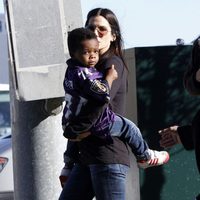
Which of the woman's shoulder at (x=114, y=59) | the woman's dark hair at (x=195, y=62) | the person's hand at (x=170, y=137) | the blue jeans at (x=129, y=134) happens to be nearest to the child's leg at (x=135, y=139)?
the blue jeans at (x=129, y=134)

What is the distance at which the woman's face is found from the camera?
412 centimetres

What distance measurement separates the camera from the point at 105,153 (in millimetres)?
3822

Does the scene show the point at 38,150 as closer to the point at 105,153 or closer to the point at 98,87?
the point at 105,153

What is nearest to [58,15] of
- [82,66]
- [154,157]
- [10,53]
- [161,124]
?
[10,53]

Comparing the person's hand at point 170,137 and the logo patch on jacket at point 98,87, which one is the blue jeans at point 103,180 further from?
the logo patch on jacket at point 98,87

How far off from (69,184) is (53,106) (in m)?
0.90

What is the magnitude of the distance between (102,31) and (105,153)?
0.74 m

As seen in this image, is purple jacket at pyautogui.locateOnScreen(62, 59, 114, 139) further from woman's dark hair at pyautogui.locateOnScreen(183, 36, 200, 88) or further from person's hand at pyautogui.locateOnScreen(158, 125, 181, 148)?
woman's dark hair at pyautogui.locateOnScreen(183, 36, 200, 88)

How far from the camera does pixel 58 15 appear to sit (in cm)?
462

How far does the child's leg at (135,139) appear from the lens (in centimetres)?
391

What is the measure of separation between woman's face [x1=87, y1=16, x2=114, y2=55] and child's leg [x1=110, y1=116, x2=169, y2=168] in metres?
0.44

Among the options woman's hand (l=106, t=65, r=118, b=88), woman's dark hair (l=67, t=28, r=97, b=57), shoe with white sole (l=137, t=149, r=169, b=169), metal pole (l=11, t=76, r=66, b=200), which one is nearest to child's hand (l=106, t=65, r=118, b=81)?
woman's hand (l=106, t=65, r=118, b=88)

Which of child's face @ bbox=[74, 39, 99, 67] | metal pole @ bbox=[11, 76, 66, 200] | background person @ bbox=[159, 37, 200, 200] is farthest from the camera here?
metal pole @ bbox=[11, 76, 66, 200]

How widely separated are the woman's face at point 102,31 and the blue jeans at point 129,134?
1.43 feet
